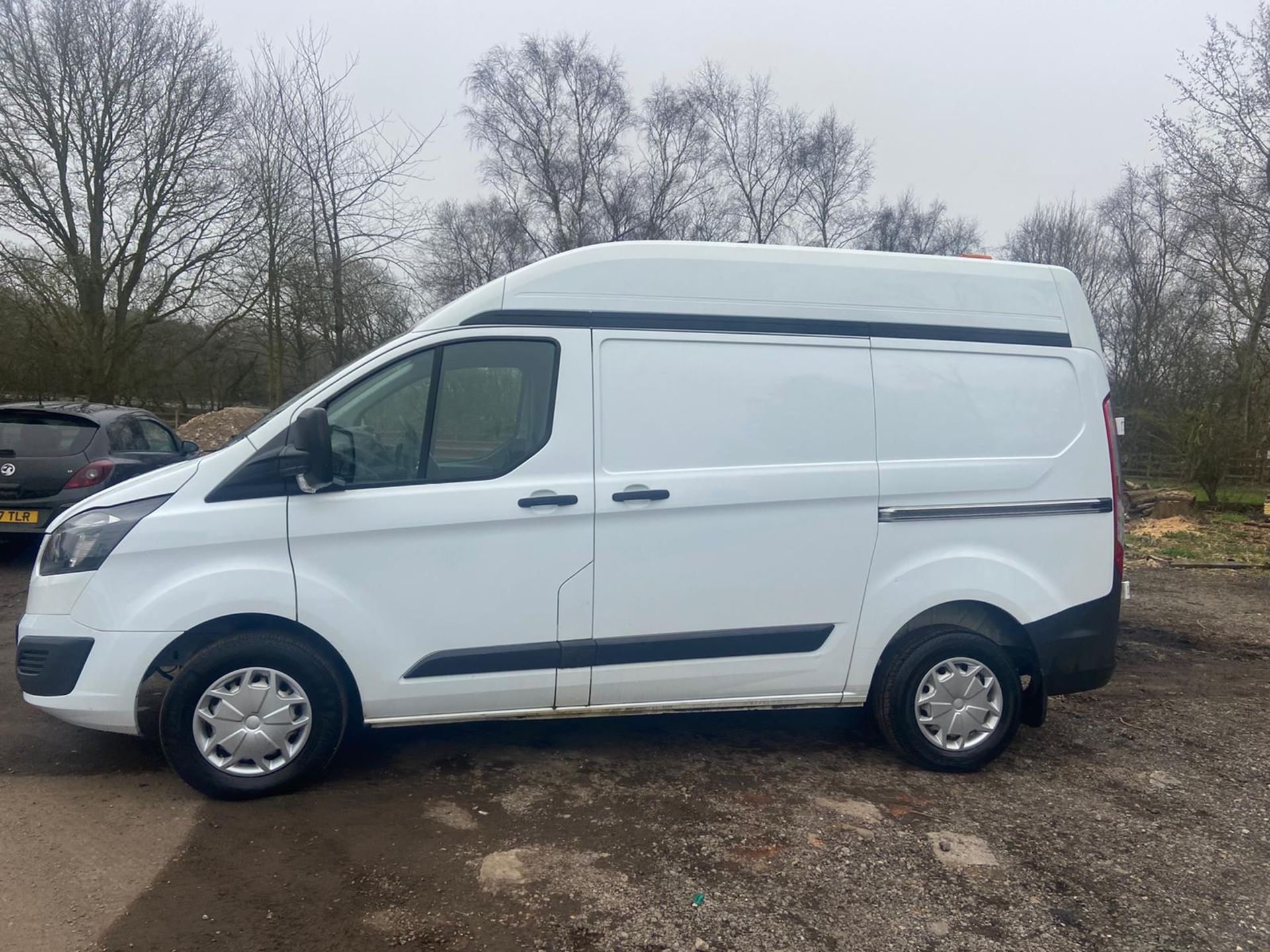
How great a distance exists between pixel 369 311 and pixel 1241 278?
16037mm

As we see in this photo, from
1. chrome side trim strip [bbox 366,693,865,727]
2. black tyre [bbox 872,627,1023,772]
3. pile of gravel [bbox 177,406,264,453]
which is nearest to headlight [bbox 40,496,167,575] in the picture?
chrome side trim strip [bbox 366,693,865,727]

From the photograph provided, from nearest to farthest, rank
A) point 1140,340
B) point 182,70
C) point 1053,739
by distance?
1. point 1053,739
2. point 182,70
3. point 1140,340

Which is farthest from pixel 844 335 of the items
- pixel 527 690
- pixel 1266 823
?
pixel 1266 823

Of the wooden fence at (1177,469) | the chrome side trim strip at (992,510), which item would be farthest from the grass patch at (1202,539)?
the chrome side trim strip at (992,510)

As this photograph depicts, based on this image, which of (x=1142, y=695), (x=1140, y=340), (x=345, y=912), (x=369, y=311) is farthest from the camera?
(x=1140, y=340)

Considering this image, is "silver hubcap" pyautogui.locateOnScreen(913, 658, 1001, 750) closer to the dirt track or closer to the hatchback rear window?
the dirt track

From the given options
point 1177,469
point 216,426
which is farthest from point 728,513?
point 1177,469

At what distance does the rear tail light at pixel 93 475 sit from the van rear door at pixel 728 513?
6253mm

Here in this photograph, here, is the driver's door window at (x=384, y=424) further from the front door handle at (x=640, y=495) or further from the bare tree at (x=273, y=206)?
the bare tree at (x=273, y=206)

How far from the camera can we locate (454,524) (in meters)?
3.65

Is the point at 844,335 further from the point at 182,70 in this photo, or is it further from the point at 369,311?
the point at 182,70

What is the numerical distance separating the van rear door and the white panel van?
0.5 inches

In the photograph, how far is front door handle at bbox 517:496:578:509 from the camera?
3682 millimetres

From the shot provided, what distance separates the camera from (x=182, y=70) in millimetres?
18250
